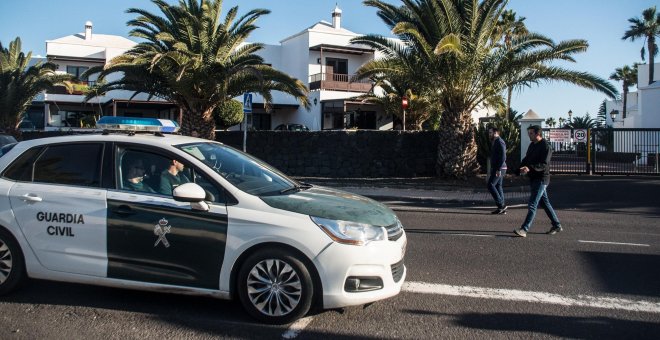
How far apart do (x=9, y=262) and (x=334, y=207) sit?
3.03 metres

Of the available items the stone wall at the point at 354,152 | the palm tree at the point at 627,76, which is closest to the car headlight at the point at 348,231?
the stone wall at the point at 354,152

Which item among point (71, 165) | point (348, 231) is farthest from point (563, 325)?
point (71, 165)

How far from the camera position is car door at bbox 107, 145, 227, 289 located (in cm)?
462

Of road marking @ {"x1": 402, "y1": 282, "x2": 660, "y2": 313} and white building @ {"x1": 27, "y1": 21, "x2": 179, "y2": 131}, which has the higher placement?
white building @ {"x1": 27, "y1": 21, "x2": 179, "y2": 131}

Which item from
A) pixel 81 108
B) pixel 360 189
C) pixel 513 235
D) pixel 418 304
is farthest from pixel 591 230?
pixel 81 108

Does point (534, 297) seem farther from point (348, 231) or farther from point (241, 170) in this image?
point (241, 170)

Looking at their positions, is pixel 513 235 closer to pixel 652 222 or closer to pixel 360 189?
pixel 652 222

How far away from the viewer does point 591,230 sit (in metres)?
9.56

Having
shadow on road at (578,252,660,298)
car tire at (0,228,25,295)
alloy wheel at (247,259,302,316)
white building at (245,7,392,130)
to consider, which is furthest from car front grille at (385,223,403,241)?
white building at (245,7,392,130)

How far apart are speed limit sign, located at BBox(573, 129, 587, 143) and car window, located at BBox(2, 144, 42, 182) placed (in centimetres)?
1735

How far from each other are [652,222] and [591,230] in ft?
7.10

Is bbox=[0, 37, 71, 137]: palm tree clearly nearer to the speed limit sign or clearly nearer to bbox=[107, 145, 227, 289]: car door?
the speed limit sign

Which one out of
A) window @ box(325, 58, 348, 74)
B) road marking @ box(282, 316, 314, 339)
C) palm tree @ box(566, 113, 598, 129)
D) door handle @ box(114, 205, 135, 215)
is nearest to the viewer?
road marking @ box(282, 316, 314, 339)

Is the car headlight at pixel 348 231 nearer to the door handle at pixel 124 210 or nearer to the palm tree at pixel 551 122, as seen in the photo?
the door handle at pixel 124 210
